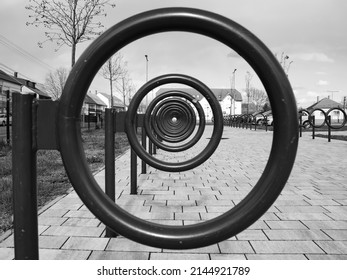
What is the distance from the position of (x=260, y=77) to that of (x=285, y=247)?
1653 millimetres

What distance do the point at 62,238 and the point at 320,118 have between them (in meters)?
67.8

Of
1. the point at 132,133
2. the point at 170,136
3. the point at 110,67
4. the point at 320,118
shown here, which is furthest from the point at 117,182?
the point at 320,118

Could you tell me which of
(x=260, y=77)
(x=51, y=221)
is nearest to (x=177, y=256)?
(x=51, y=221)

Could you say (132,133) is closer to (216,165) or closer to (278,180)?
(278,180)

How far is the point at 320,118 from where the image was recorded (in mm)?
64562

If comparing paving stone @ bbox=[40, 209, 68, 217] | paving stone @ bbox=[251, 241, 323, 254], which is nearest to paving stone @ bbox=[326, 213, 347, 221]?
paving stone @ bbox=[251, 241, 323, 254]

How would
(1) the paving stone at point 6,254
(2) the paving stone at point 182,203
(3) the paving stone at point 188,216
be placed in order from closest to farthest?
(1) the paving stone at point 6,254 → (3) the paving stone at point 188,216 → (2) the paving stone at point 182,203

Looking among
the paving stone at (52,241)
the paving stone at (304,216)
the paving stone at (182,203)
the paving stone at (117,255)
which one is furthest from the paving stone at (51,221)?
the paving stone at (304,216)

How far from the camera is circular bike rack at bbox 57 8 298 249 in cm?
98

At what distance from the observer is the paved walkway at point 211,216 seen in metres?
2.22

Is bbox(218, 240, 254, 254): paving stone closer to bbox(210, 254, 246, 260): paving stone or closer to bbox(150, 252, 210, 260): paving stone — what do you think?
bbox(210, 254, 246, 260): paving stone

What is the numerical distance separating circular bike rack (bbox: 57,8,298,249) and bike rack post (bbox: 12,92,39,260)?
143 millimetres

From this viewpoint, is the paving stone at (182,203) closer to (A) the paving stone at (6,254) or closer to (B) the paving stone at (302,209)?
(B) the paving stone at (302,209)

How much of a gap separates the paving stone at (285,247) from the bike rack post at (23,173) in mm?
1504
